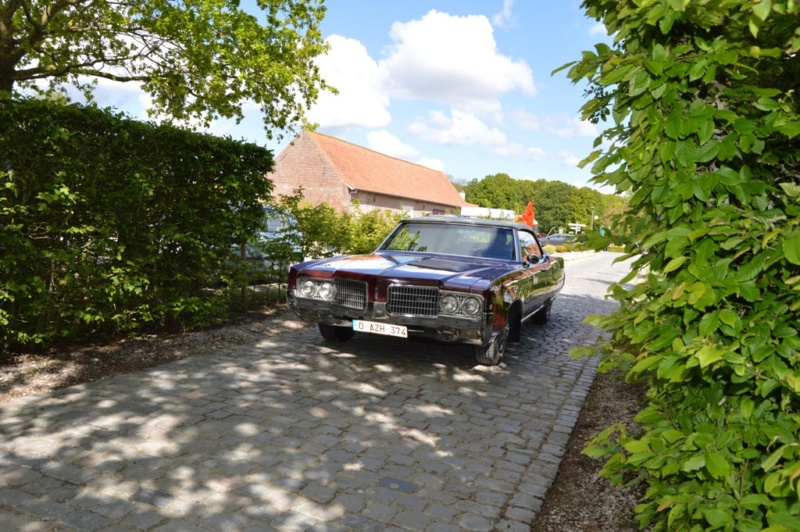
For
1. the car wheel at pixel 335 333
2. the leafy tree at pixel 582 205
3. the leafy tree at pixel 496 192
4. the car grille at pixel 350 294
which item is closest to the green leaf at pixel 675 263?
the car grille at pixel 350 294

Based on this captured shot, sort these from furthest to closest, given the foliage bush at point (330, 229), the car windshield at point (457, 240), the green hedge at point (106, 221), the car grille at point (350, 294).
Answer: the foliage bush at point (330, 229), the car windshield at point (457, 240), the car grille at point (350, 294), the green hedge at point (106, 221)

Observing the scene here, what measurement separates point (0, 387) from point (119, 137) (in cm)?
297

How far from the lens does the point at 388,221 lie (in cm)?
1507

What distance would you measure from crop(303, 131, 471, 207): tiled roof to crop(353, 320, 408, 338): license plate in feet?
109

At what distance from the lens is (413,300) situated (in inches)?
250

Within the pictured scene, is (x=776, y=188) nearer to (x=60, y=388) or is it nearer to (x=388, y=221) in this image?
(x=60, y=388)

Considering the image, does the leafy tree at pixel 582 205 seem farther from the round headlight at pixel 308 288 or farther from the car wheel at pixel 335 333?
the round headlight at pixel 308 288

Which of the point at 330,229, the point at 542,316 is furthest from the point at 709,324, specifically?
the point at 330,229

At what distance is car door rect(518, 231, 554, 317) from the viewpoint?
7.78m

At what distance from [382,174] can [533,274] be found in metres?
40.0

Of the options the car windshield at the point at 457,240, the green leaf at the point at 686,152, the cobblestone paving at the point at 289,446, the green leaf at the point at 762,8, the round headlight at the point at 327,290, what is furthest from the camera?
the car windshield at the point at 457,240

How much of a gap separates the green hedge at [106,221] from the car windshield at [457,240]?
8.33 ft

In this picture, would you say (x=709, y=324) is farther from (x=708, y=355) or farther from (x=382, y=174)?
(x=382, y=174)

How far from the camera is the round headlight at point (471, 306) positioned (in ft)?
20.1
